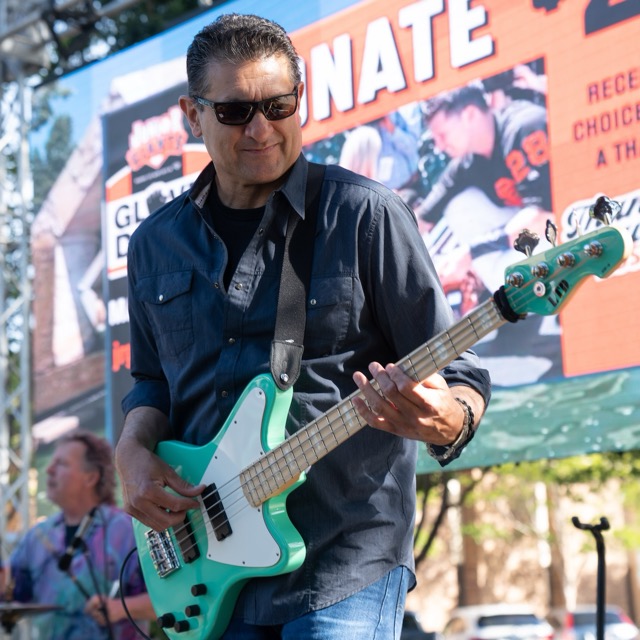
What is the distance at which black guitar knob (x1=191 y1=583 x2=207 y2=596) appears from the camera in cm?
253

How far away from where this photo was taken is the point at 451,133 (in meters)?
5.69

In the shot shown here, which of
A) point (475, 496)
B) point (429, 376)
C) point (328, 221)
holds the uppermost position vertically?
point (328, 221)

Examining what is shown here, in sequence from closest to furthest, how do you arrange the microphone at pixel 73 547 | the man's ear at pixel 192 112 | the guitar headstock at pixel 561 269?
the guitar headstock at pixel 561 269, the man's ear at pixel 192 112, the microphone at pixel 73 547

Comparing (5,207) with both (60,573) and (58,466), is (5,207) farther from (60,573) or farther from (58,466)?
(60,573)

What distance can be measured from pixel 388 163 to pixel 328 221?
11.5 feet

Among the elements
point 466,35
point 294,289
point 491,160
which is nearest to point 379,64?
point 466,35

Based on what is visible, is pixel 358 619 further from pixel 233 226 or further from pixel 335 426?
pixel 233 226

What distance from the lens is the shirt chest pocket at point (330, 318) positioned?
8.05 ft

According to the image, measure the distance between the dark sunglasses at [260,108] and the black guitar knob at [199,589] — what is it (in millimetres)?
1128

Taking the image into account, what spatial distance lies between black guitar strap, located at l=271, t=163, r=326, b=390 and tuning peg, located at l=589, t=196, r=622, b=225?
2.41ft

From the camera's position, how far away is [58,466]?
6512mm

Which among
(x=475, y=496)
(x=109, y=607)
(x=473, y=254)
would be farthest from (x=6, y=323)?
(x=475, y=496)

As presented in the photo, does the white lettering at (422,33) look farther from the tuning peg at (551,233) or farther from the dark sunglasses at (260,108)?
the tuning peg at (551,233)

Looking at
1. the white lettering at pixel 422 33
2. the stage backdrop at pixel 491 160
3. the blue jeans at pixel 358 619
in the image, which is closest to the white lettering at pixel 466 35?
the stage backdrop at pixel 491 160
